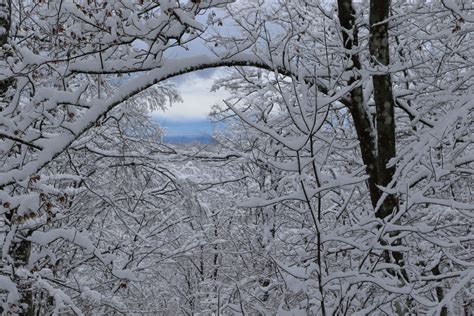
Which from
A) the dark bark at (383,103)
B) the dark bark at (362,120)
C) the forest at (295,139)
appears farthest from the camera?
the dark bark at (362,120)

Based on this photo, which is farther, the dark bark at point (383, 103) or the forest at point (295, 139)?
the dark bark at point (383, 103)

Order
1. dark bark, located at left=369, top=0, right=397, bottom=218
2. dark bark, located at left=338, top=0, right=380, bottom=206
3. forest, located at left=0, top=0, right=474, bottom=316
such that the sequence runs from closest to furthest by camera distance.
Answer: forest, located at left=0, top=0, right=474, bottom=316, dark bark, located at left=369, top=0, right=397, bottom=218, dark bark, located at left=338, top=0, right=380, bottom=206

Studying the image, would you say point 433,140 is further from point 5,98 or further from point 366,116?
point 5,98

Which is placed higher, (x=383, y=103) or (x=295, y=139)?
(x=383, y=103)

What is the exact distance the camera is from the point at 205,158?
20.7 feet

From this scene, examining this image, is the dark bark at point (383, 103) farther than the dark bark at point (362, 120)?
No

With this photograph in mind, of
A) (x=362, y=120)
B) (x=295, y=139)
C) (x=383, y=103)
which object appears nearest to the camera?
(x=295, y=139)

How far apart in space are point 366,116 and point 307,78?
0.88 m

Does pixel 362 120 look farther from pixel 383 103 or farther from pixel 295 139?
pixel 295 139

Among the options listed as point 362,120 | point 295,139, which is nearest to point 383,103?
point 362,120

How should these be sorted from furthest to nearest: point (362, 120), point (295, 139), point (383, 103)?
point (362, 120) → point (383, 103) → point (295, 139)

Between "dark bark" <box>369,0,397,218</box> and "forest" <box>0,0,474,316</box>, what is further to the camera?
"dark bark" <box>369,0,397,218</box>

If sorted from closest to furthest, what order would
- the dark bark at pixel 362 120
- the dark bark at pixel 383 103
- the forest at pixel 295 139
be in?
the forest at pixel 295 139 → the dark bark at pixel 383 103 → the dark bark at pixel 362 120

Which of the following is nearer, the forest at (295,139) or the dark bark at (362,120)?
the forest at (295,139)
